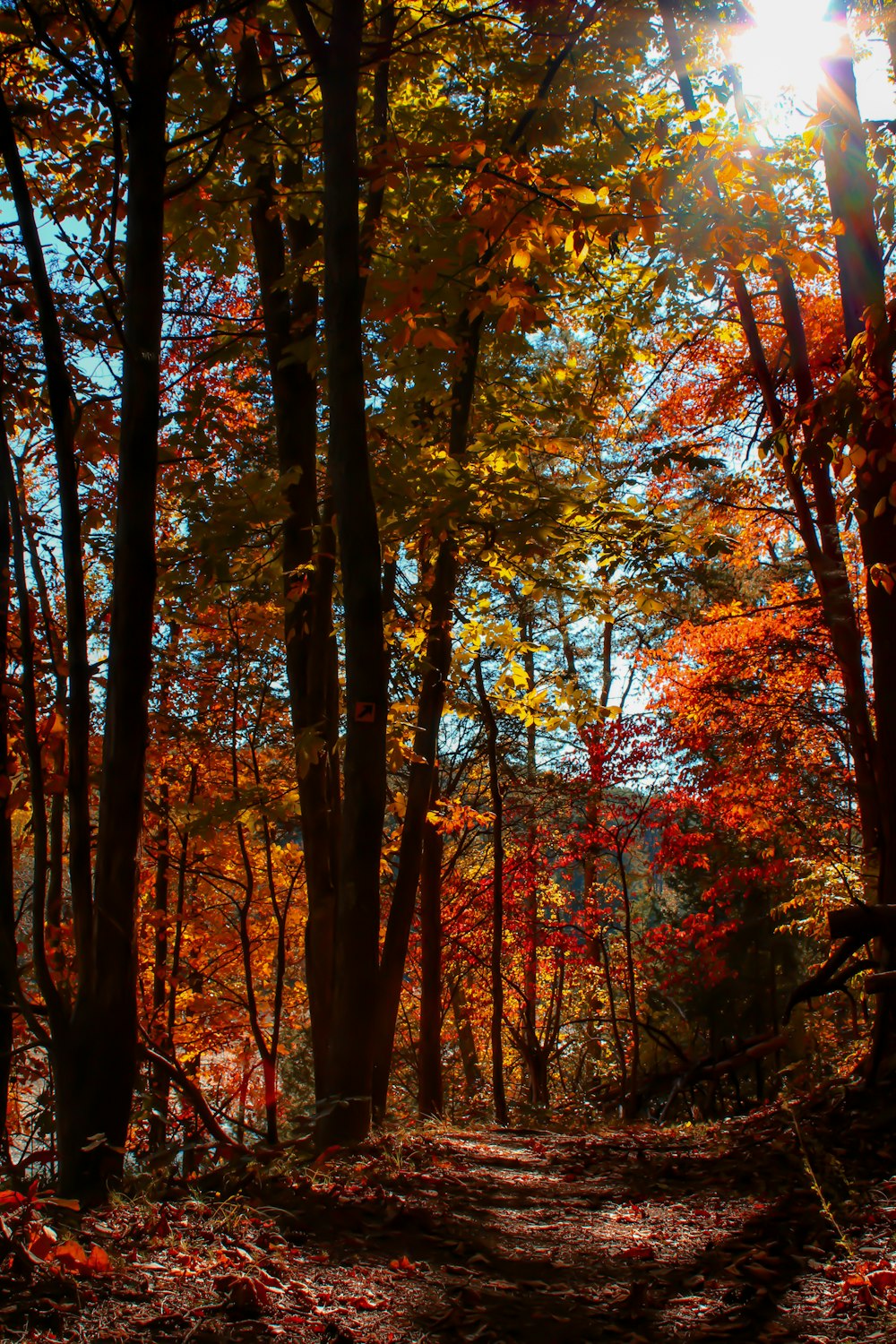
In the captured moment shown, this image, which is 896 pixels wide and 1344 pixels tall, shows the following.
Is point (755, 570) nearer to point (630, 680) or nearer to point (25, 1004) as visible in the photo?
point (630, 680)

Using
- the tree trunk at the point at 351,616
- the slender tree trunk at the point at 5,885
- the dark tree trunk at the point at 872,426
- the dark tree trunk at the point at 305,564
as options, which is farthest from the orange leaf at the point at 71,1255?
the dark tree trunk at the point at 872,426

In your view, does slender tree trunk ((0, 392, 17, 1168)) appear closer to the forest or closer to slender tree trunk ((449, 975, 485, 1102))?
the forest

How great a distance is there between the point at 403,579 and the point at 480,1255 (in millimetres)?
7216

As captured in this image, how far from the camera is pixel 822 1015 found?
12.5 metres

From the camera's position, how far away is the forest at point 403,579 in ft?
8.65

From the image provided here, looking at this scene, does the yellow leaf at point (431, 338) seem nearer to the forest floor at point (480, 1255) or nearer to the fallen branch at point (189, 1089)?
the fallen branch at point (189, 1089)

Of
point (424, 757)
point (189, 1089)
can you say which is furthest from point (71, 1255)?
point (424, 757)

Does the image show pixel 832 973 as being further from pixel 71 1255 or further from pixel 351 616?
pixel 71 1255

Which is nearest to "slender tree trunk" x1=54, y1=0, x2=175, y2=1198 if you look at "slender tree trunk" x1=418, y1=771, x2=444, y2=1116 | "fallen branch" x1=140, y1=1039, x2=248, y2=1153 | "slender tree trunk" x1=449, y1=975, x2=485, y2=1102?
"fallen branch" x1=140, y1=1039, x2=248, y2=1153

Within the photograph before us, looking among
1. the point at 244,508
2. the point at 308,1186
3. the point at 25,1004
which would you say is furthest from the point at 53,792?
→ the point at 244,508

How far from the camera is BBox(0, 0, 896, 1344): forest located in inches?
104

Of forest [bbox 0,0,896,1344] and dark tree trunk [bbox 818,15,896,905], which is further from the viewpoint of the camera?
dark tree trunk [bbox 818,15,896,905]

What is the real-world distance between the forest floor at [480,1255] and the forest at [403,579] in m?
0.02

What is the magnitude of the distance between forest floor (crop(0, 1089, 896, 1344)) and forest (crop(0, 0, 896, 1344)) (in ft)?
0.06
